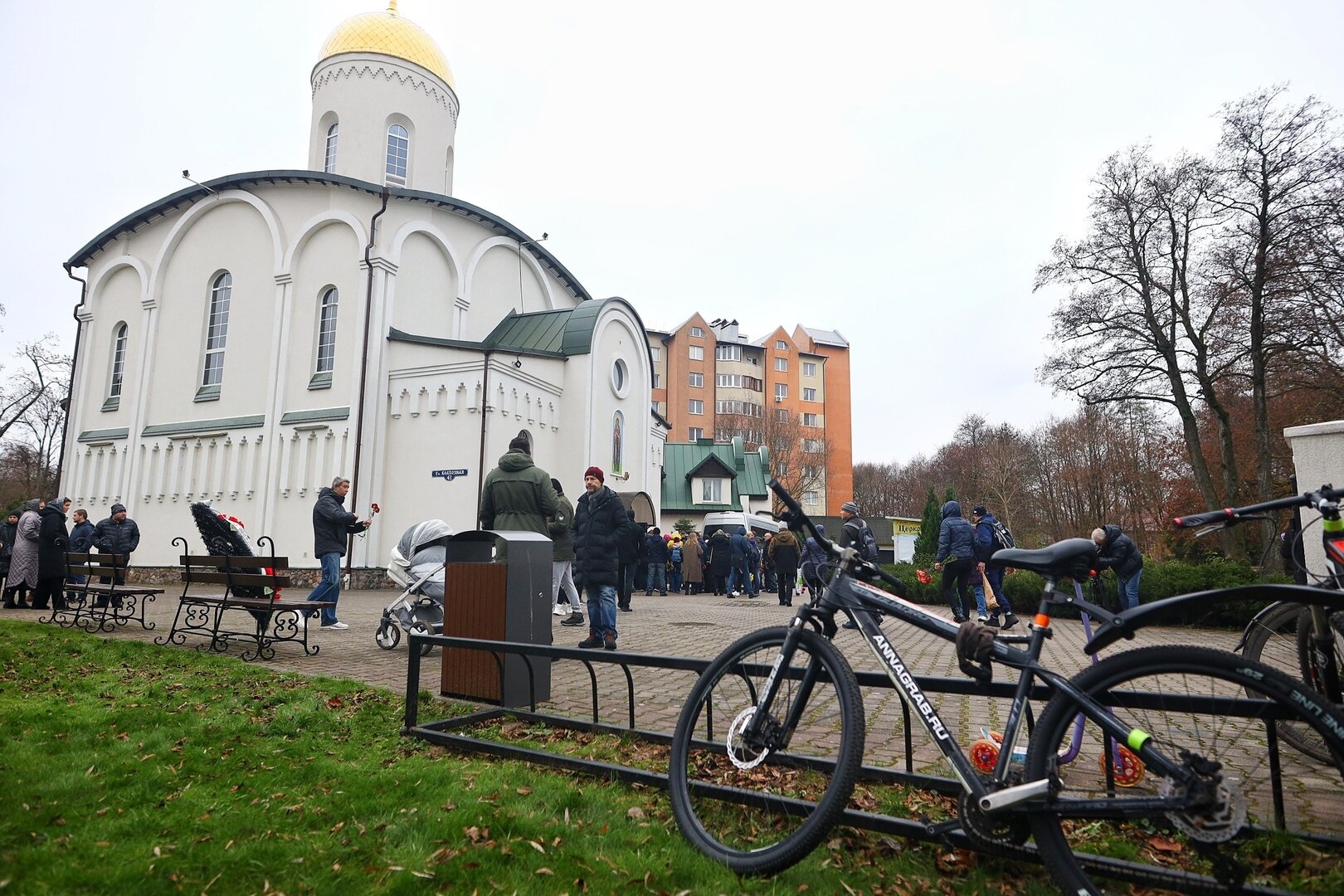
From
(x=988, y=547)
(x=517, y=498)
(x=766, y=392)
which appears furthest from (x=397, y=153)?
(x=766, y=392)

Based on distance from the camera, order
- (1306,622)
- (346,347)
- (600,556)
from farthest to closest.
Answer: (346,347) → (600,556) → (1306,622)

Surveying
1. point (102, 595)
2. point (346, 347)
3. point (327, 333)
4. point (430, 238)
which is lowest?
point (102, 595)

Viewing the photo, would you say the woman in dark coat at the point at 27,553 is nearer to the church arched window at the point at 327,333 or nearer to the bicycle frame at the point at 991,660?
the church arched window at the point at 327,333

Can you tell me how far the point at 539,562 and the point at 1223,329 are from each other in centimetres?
2466

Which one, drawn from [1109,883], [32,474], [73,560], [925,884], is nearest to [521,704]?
[925,884]

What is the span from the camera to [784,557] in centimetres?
1848

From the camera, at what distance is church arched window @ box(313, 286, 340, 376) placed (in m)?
25.2

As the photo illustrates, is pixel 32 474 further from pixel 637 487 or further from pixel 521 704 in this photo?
pixel 521 704

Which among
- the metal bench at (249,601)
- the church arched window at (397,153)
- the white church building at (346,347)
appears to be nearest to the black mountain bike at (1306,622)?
the metal bench at (249,601)

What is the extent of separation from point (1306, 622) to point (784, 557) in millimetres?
14963

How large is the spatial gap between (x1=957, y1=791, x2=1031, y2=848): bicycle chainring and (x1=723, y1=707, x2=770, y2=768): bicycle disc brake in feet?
2.68

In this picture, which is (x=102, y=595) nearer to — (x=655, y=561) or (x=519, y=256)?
(x=655, y=561)

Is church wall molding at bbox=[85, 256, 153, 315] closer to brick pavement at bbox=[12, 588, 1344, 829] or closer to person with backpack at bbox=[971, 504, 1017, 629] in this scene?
brick pavement at bbox=[12, 588, 1344, 829]

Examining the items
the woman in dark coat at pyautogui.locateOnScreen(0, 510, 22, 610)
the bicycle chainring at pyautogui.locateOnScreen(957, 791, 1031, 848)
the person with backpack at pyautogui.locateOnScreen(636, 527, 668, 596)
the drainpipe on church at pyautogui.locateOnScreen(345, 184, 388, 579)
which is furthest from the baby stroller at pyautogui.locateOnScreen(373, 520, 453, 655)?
the drainpipe on church at pyautogui.locateOnScreen(345, 184, 388, 579)
